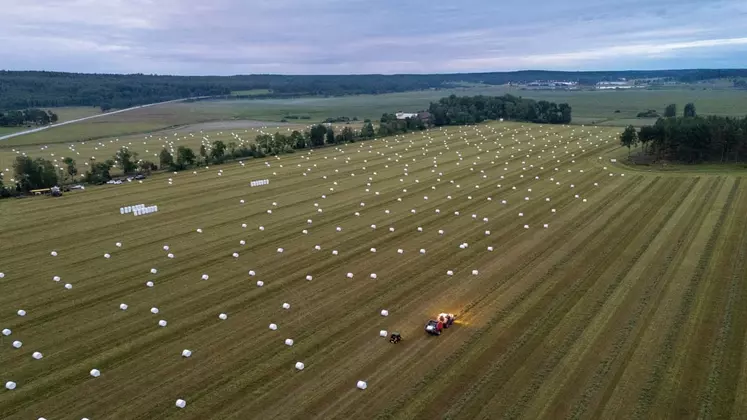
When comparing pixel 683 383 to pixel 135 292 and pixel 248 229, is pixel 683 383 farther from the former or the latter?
pixel 248 229

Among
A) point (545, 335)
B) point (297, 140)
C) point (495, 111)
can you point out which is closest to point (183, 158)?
point (297, 140)

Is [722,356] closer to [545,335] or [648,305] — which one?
[648,305]

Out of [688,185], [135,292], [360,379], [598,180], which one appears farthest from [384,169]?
[360,379]

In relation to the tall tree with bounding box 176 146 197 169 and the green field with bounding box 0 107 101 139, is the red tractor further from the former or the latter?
the green field with bounding box 0 107 101 139

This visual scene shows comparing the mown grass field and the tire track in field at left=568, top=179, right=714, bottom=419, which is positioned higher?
the mown grass field

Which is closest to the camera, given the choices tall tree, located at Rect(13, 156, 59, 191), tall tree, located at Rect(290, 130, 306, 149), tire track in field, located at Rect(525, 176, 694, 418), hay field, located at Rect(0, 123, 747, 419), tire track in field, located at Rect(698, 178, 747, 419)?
tire track in field, located at Rect(698, 178, 747, 419)

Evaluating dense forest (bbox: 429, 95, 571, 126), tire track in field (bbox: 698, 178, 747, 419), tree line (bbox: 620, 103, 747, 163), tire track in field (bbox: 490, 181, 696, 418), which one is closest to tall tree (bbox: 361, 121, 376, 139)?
dense forest (bbox: 429, 95, 571, 126)

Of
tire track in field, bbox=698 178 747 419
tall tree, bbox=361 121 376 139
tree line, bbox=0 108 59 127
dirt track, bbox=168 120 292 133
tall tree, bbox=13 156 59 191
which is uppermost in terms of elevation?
tree line, bbox=0 108 59 127
